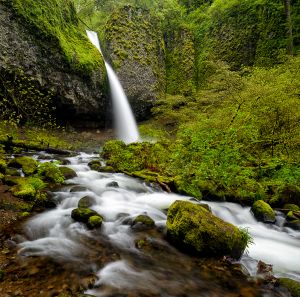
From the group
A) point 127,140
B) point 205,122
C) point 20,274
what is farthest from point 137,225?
point 127,140

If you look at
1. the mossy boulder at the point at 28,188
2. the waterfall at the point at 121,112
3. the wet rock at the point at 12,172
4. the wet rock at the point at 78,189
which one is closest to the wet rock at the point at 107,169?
the wet rock at the point at 78,189

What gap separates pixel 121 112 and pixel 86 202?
50.8 ft

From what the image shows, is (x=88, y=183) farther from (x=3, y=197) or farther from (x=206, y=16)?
(x=206, y=16)

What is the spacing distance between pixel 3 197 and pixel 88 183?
3156 mm

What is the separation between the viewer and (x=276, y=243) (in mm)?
6941

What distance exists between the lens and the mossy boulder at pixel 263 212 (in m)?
8.16

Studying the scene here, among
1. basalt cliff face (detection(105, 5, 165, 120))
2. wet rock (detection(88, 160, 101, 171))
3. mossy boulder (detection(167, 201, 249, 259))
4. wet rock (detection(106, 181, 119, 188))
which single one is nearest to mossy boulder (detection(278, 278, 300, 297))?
mossy boulder (detection(167, 201, 249, 259))

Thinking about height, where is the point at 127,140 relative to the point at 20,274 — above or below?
above

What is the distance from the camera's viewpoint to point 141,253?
5.67m

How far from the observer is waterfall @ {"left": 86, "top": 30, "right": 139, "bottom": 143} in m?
22.2

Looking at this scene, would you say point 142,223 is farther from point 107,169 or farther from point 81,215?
point 107,169

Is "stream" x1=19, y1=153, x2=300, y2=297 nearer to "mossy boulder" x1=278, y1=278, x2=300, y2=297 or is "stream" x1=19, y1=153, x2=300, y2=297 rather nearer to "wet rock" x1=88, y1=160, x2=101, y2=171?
"mossy boulder" x1=278, y1=278, x2=300, y2=297

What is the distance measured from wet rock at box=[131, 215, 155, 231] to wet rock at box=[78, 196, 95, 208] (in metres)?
1.40

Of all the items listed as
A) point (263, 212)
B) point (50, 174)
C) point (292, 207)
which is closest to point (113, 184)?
point (50, 174)
